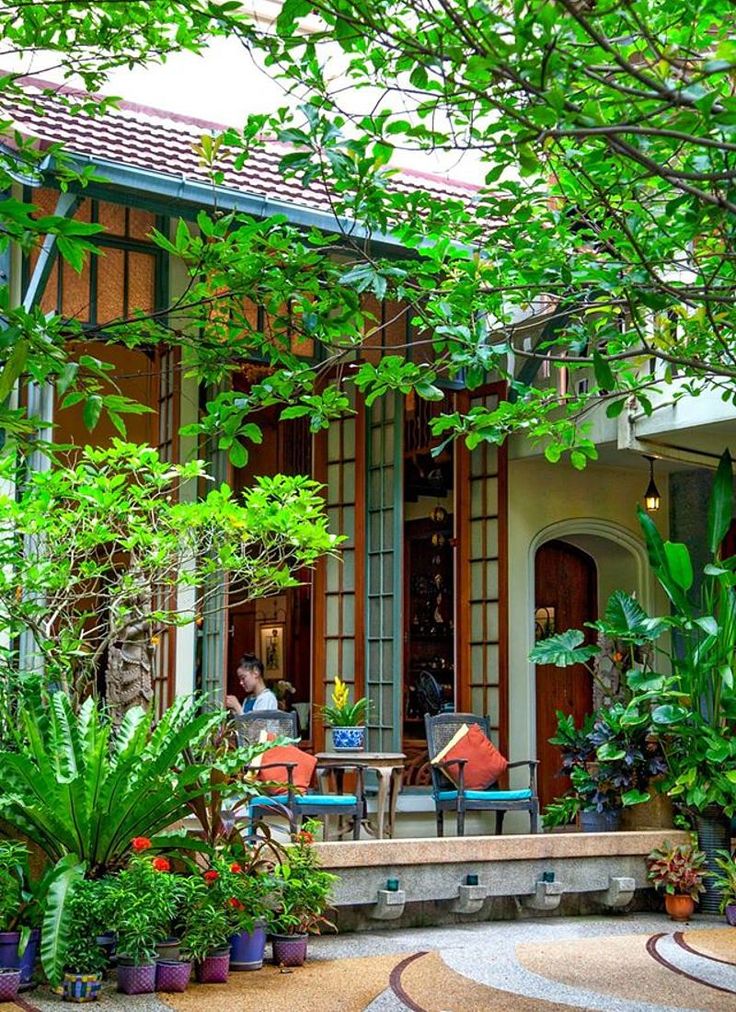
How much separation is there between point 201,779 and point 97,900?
2.96 ft

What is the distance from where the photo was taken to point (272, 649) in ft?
46.1

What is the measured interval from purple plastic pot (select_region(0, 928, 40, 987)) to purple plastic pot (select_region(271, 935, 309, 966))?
3.75 ft

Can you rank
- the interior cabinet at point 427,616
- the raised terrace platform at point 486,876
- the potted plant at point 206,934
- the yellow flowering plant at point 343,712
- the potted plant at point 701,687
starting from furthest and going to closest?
the interior cabinet at point 427,616
the yellow flowering plant at point 343,712
the potted plant at point 701,687
the raised terrace platform at point 486,876
the potted plant at point 206,934

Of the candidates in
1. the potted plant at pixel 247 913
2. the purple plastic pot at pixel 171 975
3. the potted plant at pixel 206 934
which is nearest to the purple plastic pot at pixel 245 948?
the potted plant at pixel 247 913

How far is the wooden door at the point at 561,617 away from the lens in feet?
38.1

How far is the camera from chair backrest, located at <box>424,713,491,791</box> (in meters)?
9.27

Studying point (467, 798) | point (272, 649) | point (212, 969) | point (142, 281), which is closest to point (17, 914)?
point (212, 969)

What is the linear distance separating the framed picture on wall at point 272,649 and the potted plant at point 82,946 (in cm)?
838

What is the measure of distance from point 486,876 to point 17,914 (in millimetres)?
2905

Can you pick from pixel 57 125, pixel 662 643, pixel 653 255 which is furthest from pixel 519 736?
pixel 653 255

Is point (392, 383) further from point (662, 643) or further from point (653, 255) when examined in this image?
point (662, 643)

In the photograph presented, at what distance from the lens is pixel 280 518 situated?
6.76m

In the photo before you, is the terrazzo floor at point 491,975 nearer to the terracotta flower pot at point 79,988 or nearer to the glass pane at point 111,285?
the terracotta flower pot at point 79,988

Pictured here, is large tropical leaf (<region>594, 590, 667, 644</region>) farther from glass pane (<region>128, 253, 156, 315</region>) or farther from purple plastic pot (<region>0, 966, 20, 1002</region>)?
purple plastic pot (<region>0, 966, 20, 1002</region>)
